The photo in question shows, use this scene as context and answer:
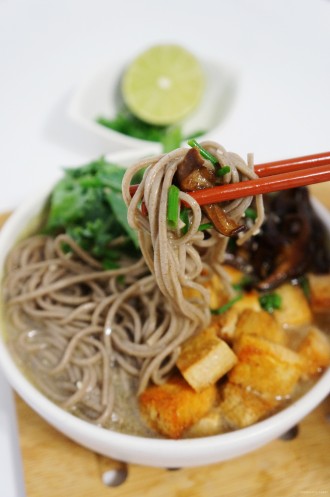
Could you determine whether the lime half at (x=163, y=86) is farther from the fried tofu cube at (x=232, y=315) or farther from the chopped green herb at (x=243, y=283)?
the fried tofu cube at (x=232, y=315)

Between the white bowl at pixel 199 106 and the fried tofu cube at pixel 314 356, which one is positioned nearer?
the fried tofu cube at pixel 314 356

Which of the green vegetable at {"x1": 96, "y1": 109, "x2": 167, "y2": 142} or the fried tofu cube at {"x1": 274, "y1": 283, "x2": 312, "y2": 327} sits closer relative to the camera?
the fried tofu cube at {"x1": 274, "y1": 283, "x2": 312, "y2": 327}

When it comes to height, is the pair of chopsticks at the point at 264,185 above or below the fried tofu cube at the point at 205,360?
above

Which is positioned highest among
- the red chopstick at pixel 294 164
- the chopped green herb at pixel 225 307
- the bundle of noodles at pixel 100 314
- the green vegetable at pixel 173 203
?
the green vegetable at pixel 173 203

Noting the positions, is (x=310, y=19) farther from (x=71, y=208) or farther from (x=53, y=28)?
(x=71, y=208)

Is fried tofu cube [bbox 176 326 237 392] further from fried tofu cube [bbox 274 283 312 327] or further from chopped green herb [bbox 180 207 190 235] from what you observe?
chopped green herb [bbox 180 207 190 235]

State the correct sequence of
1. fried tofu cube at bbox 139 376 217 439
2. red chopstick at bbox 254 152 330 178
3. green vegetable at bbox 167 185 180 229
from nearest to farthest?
green vegetable at bbox 167 185 180 229 < red chopstick at bbox 254 152 330 178 < fried tofu cube at bbox 139 376 217 439

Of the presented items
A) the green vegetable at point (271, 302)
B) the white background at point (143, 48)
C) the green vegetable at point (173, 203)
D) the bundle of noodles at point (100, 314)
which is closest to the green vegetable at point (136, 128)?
the white background at point (143, 48)

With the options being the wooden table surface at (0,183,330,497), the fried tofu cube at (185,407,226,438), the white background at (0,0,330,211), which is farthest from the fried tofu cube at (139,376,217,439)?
the white background at (0,0,330,211)
